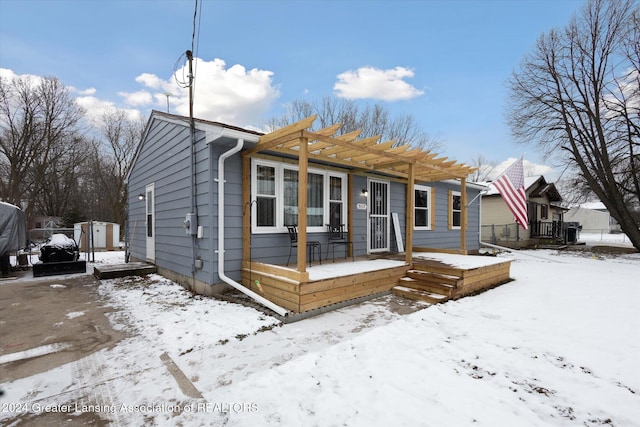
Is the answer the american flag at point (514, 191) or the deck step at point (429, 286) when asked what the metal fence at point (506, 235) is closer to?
the american flag at point (514, 191)

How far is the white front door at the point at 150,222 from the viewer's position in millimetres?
7555

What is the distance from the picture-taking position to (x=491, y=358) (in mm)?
2928

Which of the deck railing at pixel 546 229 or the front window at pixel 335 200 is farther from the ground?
the front window at pixel 335 200

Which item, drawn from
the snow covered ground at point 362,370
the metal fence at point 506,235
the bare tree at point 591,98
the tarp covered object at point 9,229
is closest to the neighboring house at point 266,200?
the snow covered ground at point 362,370

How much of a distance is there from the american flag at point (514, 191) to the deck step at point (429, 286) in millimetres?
3972

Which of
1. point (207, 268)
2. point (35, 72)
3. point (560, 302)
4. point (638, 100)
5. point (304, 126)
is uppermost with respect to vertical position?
point (35, 72)

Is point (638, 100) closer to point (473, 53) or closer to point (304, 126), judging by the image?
point (473, 53)

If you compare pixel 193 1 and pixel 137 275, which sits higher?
pixel 193 1

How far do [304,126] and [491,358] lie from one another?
11.1ft

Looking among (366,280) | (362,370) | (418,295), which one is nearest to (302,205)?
(366,280)

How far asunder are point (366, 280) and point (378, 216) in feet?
9.76

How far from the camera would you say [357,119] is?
18.0m

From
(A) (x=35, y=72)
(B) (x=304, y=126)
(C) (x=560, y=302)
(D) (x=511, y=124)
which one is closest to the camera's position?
(B) (x=304, y=126)

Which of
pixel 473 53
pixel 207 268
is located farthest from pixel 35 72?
pixel 473 53
